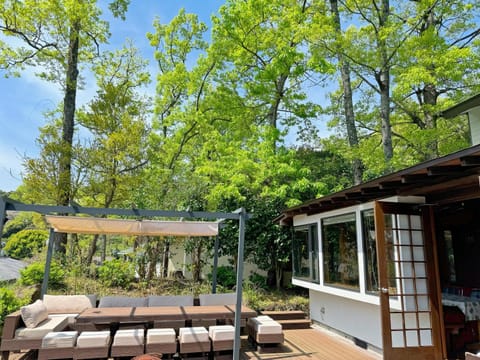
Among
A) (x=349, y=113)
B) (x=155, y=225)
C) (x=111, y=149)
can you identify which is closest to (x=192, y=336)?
(x=155, y=225)

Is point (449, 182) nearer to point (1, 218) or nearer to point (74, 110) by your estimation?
point (1, 218)

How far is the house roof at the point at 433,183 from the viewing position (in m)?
3.73

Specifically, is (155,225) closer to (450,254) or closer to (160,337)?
(160,337)

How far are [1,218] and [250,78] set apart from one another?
1160 cm

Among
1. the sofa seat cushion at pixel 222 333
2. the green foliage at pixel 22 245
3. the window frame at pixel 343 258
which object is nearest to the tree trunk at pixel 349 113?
the window frame at pixel 343 258

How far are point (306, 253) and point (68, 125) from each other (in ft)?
33.5

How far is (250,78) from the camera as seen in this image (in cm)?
1395

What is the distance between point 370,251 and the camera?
18.1ft

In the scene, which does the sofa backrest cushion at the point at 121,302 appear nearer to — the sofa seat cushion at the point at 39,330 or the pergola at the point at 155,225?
the sofa seat cushion at the point at 39,330

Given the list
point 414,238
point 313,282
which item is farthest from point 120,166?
point 414,238

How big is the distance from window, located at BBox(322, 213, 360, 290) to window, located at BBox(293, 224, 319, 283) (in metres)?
0.43

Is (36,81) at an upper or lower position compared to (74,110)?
upper

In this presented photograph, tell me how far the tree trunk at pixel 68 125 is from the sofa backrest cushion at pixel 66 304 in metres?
4.43

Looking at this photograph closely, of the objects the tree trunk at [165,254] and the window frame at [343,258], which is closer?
the window frame at [343,258]
